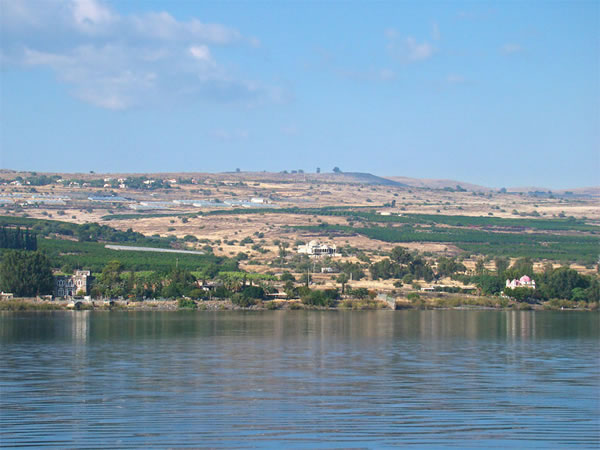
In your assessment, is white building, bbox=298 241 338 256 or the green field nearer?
white building, bbox=298 241 338 256

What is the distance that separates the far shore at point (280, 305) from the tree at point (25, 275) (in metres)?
1.69

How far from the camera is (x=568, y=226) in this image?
15912cm

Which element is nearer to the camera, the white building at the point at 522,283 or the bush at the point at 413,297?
the bush at the point at 413,297

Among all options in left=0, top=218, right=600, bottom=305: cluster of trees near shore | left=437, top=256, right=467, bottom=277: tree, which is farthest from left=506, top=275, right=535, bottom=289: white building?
left=437, top=256, right=467, bottom=277: tree

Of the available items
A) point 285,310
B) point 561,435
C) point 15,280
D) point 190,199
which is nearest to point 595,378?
point 561,435

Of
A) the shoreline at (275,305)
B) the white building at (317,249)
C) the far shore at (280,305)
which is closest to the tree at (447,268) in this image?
the far shore at (280,305)

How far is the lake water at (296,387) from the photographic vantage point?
64.3 ft

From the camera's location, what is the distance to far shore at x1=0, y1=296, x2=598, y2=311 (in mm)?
72812

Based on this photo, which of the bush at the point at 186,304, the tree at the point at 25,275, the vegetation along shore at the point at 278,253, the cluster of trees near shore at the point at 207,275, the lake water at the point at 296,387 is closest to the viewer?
the lake water at the point at 296,387

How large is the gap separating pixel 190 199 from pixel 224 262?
88.1m

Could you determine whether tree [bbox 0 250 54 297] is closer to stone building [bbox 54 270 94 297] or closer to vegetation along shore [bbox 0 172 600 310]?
vegetation along shore [bbox 0 172 600 310]

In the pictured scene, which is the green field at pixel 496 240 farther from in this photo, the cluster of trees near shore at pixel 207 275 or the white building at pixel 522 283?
the white building at pixel 522 283

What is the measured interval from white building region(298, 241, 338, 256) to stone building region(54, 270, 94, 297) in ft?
136

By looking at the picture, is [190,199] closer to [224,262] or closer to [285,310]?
[224,262]
